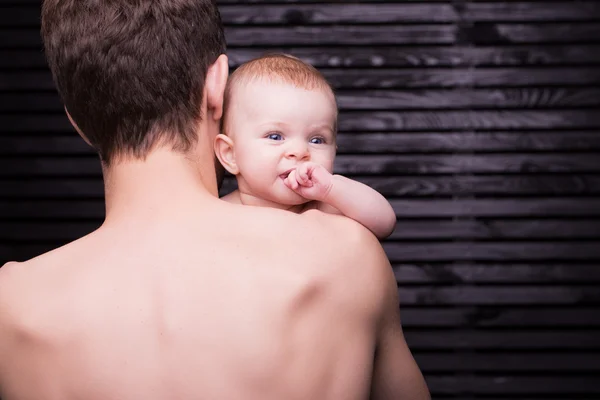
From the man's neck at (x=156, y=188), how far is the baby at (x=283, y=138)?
0.91ft

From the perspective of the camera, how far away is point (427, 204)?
4152 mm

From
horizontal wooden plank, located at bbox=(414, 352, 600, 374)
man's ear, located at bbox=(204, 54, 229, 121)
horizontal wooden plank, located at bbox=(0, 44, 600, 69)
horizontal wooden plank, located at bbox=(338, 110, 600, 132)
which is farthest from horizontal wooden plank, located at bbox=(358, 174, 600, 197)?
man's ear, located at bbox=(204, 54, 229, 121)

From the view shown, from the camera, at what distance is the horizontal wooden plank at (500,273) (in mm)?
4113

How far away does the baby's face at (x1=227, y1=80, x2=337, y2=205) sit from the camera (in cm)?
203

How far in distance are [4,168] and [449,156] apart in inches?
80.7

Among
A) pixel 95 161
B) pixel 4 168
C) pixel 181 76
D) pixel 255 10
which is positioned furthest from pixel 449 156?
pixel 181 76

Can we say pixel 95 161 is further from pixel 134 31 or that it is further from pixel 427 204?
pixel 134 31

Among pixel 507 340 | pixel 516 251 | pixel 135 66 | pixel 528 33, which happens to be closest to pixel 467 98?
pixel 528 33

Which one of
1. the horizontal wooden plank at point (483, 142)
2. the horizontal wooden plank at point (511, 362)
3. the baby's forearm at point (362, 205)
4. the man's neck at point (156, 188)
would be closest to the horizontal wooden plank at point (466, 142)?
the horizontal wooden plank at point (483, 142)

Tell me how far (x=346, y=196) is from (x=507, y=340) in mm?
2435

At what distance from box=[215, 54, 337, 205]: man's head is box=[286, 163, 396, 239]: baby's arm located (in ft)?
0.18

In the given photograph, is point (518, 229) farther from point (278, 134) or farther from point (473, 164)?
point (278, 134)

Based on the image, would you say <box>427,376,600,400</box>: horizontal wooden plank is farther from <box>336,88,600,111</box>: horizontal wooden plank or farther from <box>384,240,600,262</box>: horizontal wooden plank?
<box>336,88,600,111</box>: horizontal wooden plank

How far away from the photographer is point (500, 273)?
4109mm
